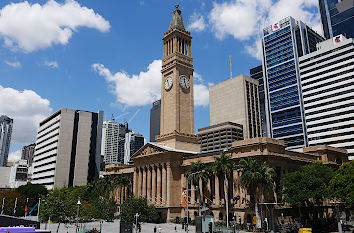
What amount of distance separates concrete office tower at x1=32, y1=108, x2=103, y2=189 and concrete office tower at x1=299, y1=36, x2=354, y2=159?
352ft

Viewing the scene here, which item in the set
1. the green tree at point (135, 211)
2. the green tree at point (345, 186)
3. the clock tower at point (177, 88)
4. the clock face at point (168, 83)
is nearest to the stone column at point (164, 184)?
the clock tower at point (177, 88)

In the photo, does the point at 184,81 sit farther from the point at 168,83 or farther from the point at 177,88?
the point at 168,83

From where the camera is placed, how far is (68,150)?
150 metres

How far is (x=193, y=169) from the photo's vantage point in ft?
227

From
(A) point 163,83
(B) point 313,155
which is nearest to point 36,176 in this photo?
(A) point 163,83

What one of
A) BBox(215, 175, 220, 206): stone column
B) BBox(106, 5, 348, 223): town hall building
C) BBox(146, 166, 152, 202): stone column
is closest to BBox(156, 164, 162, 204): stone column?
BBox(106, 5, 348, 223): town hall building

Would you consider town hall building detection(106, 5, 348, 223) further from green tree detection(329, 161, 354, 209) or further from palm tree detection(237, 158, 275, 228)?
green tree detection(329, 161, 354, 209)

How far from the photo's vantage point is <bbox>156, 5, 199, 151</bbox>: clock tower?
283 feet

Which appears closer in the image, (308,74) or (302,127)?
(308,74)

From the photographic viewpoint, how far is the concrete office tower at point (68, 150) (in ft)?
484

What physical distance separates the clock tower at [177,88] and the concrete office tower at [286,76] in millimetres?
88541

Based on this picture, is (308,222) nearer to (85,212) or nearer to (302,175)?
(302,175)

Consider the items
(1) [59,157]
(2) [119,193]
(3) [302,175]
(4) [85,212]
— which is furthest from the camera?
(1) [59,157]

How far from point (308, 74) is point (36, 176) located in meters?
148
